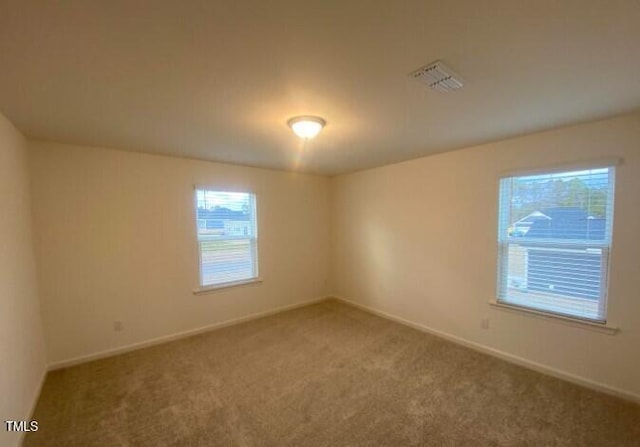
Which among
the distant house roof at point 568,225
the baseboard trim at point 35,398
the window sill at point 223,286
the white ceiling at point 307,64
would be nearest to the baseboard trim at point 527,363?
the distant house roof at point 568,225

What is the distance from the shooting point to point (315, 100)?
1940 mm

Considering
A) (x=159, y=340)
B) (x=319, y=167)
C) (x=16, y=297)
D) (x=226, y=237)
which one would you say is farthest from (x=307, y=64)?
(x=159, y=340)

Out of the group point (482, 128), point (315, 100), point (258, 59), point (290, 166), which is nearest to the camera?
point (258, 59)

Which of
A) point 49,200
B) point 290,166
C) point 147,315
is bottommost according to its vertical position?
point 147,315

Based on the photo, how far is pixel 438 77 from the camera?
64.1 inches

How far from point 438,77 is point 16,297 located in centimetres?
338

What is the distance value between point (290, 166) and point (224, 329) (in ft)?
8.34

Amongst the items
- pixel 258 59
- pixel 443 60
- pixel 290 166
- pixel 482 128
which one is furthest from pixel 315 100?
pixel 290 166

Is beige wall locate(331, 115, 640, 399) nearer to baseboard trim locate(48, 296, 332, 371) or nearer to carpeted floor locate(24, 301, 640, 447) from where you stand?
carpeted floor locate(24, 301, 640, 447)

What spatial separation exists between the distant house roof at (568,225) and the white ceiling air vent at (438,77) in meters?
1.82

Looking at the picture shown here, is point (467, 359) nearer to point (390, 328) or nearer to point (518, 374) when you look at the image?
point (518, 374)

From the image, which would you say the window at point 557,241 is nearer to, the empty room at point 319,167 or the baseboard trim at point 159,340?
the empty room at point 319,167

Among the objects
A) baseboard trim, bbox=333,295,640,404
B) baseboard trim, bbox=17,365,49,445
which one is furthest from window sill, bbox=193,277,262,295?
baseboard trim, bbox=333,295,640,404

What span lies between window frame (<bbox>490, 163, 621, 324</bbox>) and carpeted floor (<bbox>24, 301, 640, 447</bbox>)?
2.02 ft
